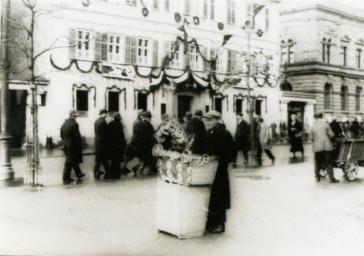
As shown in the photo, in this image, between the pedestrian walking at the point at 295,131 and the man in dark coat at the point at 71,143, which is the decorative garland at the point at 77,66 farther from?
the pedestrian walking at the point at 295,131

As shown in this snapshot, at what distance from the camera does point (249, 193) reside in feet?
23.6

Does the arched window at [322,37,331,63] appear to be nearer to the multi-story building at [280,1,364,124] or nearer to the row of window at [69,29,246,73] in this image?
the multi-story building at [280,1,364,124]

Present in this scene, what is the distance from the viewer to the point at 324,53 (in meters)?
5.40

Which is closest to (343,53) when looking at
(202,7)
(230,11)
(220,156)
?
(230,11)

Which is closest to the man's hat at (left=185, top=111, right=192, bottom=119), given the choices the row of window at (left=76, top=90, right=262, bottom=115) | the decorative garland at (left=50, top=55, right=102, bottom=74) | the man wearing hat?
the man wearing hat

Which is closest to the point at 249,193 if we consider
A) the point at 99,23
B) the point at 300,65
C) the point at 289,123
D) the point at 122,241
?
the point at 289,123

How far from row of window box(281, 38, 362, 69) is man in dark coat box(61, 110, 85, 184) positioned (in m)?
2.18

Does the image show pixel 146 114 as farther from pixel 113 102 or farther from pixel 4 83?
pixel 4 83

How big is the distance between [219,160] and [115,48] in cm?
141

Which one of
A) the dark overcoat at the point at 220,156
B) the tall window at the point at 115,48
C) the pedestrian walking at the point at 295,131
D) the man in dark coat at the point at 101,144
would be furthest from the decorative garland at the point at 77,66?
the pedestrian walking at the point at 295,131

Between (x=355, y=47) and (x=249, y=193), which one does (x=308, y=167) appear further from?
(x=355, y=47)

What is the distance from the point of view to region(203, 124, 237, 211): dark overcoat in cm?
492

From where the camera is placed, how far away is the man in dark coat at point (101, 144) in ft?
A: 16.8

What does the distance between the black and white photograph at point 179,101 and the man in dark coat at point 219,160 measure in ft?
0.04
